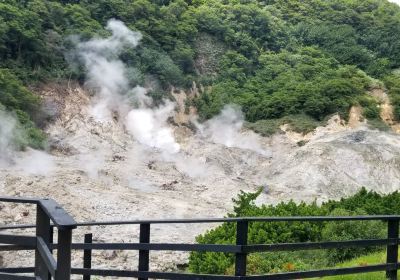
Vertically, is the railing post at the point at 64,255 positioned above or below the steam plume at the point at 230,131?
below

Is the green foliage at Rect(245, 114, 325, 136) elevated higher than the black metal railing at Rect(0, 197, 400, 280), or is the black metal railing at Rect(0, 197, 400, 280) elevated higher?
the green foliage at Rect(245, 114, 325, 136)

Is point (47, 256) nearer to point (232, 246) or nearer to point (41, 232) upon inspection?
point (41, 232)

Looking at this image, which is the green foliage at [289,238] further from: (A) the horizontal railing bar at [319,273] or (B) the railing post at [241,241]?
(B) the railing post at [241,241]

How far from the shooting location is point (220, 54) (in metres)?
47.6

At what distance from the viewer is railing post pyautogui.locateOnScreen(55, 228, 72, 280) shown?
2.85m

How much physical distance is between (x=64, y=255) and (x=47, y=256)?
247 mm

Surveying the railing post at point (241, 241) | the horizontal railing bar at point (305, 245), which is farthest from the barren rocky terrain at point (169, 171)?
the railing post at point (241, 241)

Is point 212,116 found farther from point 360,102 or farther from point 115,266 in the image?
point 115,266

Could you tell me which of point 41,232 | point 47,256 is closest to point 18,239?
point 41,232

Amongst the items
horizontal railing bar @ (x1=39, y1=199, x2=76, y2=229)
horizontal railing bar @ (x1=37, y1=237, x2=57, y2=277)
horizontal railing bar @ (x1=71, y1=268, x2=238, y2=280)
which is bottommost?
horizontal railing bar @ (x1=71, y1=268, x2=238, y2=280)

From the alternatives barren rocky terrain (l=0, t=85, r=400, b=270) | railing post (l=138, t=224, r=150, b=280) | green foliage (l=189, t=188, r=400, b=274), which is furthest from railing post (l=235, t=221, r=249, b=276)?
barren rocky terrain (l=0, t=85, r=400, b=270)

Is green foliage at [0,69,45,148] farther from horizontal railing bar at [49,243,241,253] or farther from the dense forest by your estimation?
horizontal railing bar at [49,243,241,253]

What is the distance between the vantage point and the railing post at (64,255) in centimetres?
285

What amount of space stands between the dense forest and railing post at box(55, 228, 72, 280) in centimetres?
2750
